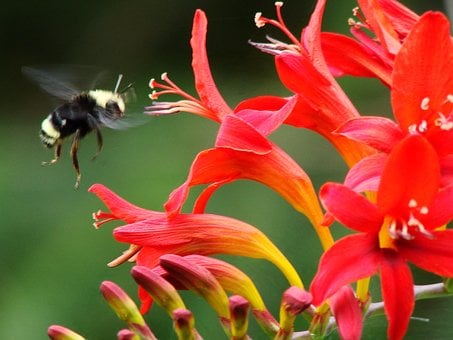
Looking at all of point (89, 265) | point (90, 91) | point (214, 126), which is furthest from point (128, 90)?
point (214, 126)

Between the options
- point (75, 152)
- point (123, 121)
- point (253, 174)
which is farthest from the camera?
point (75, 152)

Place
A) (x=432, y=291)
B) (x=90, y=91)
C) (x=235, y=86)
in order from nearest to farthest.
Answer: (x=432, y=291), (x=90, y=91), (x=235, y=86)

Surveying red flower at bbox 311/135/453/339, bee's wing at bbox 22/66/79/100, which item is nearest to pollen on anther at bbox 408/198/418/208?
red flower at bbox 311/135/453/339

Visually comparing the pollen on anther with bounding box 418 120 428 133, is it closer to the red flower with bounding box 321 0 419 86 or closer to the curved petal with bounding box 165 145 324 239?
the red flower with bounding box 321 0 419 86

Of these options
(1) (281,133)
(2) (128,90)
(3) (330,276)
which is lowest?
(1) (281,133)

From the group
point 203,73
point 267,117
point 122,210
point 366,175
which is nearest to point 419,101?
point 366,175

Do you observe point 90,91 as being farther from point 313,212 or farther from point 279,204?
point 279,204

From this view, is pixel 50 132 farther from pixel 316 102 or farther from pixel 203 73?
pixel 316 102

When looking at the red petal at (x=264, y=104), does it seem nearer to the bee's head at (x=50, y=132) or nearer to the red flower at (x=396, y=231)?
the red flower at (x=396, y=231)
